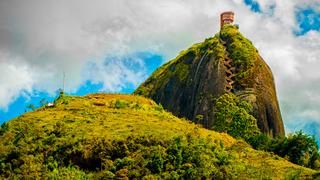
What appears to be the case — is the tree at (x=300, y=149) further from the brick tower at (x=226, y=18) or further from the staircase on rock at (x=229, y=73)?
the brick tower at (x=226, y=18)

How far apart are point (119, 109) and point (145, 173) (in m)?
14.2

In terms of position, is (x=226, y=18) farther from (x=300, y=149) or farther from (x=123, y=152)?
(x=123, y=152)

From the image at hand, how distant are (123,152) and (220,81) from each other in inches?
1413

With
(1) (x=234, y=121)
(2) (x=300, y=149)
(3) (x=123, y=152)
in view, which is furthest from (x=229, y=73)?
(3) (x=123, y=152)

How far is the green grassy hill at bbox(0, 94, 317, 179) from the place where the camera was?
3347cm

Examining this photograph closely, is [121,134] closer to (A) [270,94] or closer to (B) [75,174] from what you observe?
(B) [75,174]

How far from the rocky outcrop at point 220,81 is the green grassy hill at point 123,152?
2527 cm

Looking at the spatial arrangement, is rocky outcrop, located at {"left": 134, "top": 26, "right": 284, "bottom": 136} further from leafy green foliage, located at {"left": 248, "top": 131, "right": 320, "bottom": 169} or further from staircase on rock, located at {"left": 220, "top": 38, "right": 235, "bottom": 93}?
leafy green foliage, located at {"left": 248, "top": 131, "right": 320, "bottom": 169}

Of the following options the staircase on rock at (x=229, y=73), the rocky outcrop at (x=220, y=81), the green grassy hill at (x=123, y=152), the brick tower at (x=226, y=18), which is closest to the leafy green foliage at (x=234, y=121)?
the green grassy hill at (x=123, y=152)

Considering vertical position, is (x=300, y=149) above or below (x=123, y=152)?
above

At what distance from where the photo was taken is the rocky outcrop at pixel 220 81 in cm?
6675

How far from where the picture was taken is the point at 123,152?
35.6m

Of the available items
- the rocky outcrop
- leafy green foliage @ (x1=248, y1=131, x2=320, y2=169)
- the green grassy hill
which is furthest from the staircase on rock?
the green grassy hill

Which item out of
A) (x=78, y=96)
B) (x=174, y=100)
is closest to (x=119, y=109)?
(x=78, y=96)
